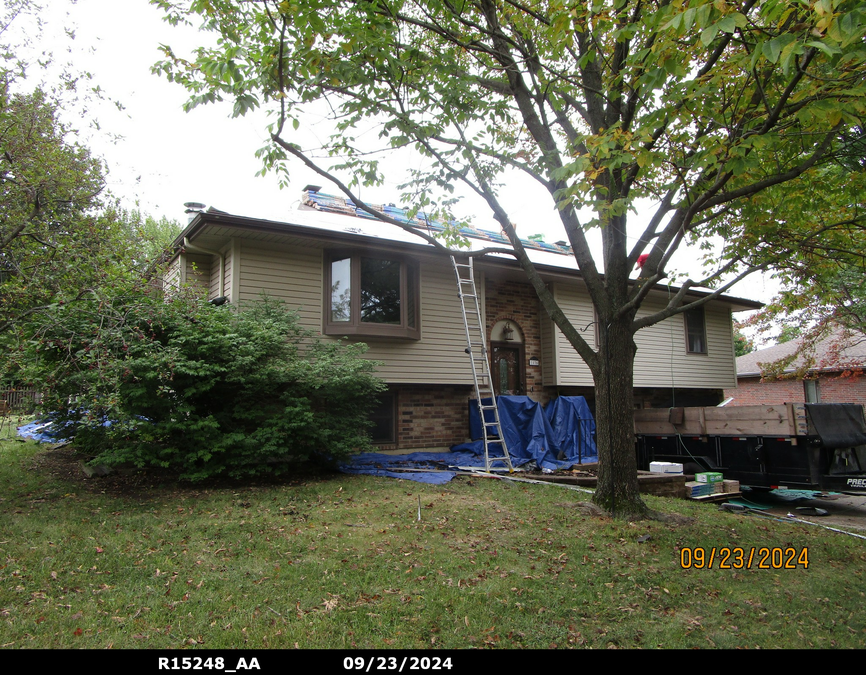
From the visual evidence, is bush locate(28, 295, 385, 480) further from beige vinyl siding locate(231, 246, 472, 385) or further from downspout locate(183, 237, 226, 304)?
downspout locate(183, 237, 226, 304)

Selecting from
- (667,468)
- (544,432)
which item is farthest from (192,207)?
(667,468)

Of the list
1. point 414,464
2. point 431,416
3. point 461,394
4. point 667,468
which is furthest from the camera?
point 461,394

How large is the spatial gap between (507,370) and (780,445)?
574 centimetres

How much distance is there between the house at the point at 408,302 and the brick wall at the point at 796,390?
1140 centimetres

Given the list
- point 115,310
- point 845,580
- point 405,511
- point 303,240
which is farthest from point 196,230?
point 845,580

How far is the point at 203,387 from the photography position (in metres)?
7.46

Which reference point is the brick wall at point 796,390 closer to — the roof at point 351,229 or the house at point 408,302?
Result: the house at point 408,302

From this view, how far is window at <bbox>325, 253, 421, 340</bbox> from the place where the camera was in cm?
1066

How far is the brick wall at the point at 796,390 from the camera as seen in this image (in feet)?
80.2

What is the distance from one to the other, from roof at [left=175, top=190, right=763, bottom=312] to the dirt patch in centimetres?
409

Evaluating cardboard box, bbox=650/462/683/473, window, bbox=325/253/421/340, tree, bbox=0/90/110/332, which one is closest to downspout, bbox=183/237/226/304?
window, bbox=325/253/421/340

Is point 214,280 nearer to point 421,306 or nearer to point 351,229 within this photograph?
point 351,229

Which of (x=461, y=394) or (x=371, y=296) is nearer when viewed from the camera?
(x=371, y=296)

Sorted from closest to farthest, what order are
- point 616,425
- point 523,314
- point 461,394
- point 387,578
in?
point 387,578, point 616,425, point 461,394, point 523,314
